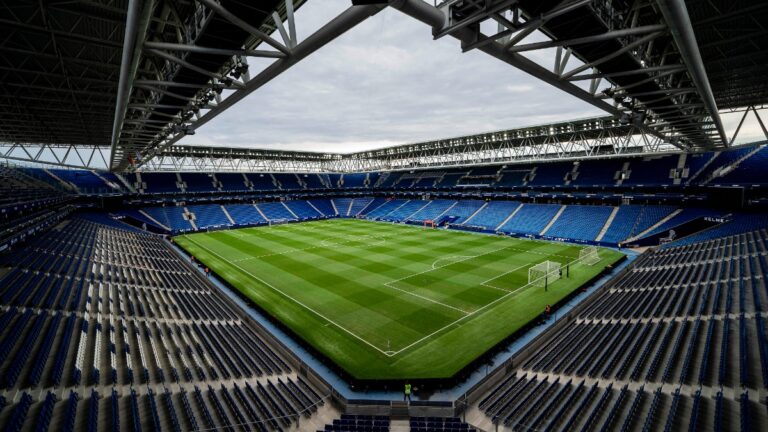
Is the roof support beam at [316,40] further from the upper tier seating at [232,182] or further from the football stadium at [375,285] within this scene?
the upper tier seating at [232,182]

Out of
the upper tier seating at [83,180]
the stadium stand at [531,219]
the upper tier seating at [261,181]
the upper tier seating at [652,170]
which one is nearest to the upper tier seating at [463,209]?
the stadium stand at [531,219]

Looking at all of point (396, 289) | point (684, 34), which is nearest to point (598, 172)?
point (396, 289)

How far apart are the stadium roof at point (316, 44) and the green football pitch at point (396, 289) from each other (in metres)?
11.9

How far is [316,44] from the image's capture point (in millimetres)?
7625

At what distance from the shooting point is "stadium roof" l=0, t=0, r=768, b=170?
6.70 m

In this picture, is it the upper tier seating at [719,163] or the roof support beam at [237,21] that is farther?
the upper tier seating at [719,163]

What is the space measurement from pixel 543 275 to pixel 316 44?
2548 cm

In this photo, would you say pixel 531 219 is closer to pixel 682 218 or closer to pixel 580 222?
pixel 580 222

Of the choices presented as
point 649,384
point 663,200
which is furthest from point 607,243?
point 649,384

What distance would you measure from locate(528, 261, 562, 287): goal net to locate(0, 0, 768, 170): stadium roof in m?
12.7

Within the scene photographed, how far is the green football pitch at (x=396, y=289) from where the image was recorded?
16.3 metres

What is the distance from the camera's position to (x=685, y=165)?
41.7 m

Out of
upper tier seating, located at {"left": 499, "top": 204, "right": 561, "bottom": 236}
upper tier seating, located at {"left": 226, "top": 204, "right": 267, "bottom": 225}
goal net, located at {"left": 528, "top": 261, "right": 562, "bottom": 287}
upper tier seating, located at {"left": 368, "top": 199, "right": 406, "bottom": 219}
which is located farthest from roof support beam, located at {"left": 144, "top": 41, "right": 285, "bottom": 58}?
upper tier seating, located at {"left": 368, "top": 199, "right": 406, "bottom": 219}

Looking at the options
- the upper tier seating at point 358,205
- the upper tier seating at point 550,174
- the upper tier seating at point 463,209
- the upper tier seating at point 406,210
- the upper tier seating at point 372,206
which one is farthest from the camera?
the upper tier seating at point 358,205
